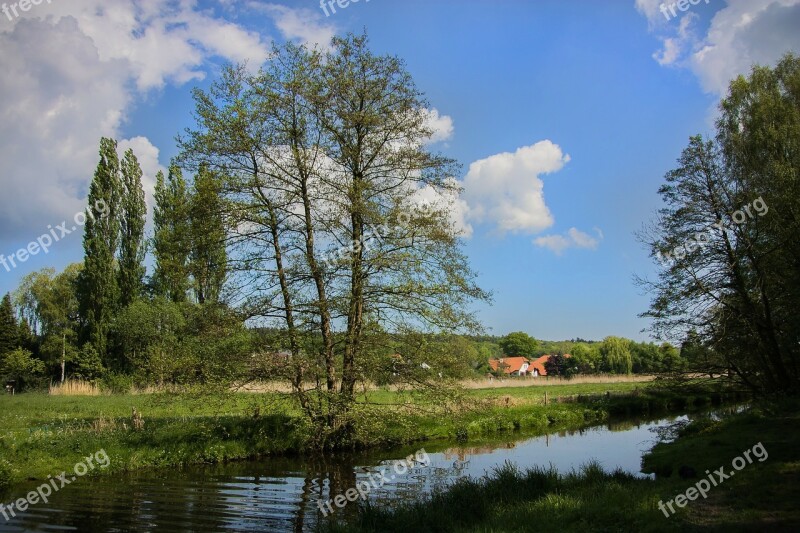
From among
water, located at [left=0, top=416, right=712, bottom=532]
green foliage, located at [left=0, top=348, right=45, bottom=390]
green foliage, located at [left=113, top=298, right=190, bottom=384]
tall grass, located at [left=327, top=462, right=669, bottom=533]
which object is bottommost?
water, located at [left=0, top=416, right=712, bottom=532]

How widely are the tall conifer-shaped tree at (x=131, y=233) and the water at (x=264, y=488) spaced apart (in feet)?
106

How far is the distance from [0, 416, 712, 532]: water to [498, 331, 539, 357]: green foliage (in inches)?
4904

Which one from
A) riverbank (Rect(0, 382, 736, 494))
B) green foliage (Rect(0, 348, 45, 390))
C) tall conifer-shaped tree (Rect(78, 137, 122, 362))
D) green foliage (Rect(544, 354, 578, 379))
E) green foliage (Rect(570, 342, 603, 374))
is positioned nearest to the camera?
riverbank (Rect(0, 382, 736, 494))

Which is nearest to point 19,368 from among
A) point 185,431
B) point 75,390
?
point 75,390

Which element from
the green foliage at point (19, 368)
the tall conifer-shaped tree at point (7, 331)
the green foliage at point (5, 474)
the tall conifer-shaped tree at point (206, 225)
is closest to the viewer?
the green foliage at point (5, 474)

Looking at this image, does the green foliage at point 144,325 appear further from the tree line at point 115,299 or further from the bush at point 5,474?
the bush at point 5,474

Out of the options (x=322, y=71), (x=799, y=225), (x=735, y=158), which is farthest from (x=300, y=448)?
(x=735, y=158)

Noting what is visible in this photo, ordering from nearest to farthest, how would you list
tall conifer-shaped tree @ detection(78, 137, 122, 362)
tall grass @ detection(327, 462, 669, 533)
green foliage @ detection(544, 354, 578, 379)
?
1. tall grass @ detection(327, 462, 669, 533)
2. tall conifer-shaped tree @ detection(78, 137, 122, 362)
3. green foliage @ detection(544, 354, 578, 379)

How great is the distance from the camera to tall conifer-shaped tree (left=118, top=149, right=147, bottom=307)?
4509 centimetres

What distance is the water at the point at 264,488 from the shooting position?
11500 millimetres

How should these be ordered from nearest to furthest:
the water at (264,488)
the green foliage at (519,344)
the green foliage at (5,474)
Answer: the water at (264,488)
the green foliage at (5,474)
the green foliage at (519,344)

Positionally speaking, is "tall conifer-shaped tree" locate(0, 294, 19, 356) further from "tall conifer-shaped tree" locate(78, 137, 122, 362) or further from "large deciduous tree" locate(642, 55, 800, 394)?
"large deciduous tree" locate(642, 55, 800, 394)

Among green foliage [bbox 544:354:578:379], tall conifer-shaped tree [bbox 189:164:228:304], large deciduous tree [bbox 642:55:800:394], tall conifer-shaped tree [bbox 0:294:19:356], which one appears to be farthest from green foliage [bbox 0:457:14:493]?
green foliage [bbox 544:354:578:379]

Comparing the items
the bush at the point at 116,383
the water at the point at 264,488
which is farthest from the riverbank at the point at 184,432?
the bush at the point at 116,383
